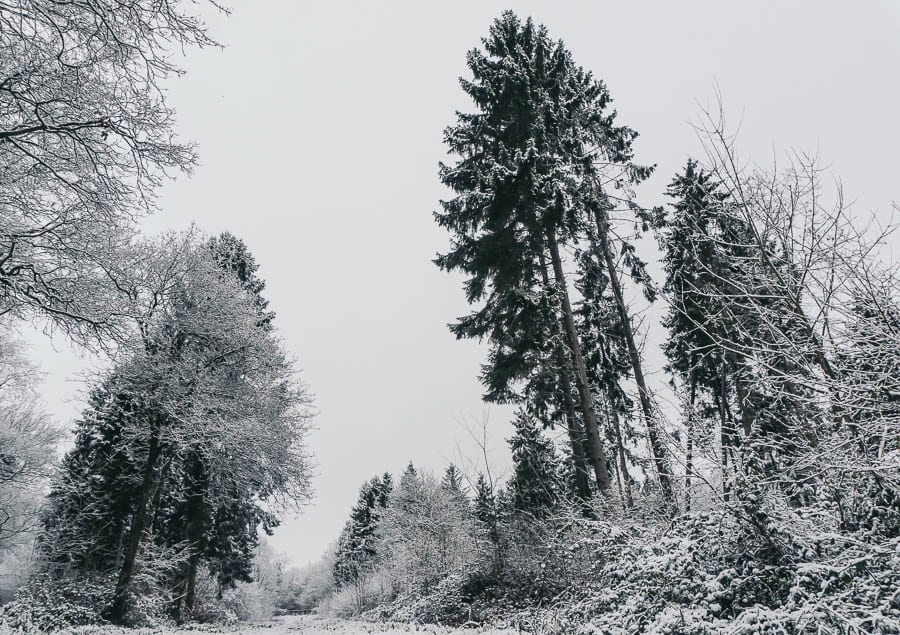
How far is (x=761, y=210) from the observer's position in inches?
222

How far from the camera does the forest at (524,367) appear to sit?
4594 millimetres

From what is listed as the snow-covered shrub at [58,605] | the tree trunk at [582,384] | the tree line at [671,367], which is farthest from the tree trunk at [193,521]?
the tree trunk at [582,384]

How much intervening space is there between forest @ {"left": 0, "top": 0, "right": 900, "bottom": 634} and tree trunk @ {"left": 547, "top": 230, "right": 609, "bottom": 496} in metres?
0.07

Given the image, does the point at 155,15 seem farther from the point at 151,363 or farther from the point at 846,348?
the point at 151,363

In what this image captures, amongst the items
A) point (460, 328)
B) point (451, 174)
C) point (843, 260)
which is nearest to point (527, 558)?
point (460, 328)

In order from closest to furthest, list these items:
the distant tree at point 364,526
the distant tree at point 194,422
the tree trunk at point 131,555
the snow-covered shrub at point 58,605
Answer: the snow-covered shrub at point 58,605 < the tree trunk at point 131,555 < the distant tree at point 194,422 < the distant tree at point 364,526

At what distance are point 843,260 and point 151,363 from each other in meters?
14.9

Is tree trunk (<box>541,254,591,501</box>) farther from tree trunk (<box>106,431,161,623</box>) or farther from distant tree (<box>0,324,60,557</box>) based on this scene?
distant tree (<box>0,324,60,557</box>)

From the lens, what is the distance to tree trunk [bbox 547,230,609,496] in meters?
9.79

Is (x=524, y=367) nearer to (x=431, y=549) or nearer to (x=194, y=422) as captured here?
(x=194, y=422)

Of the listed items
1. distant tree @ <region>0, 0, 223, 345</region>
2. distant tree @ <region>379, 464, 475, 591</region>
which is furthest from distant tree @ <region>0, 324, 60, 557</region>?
distant tree @ <region>379, 464, 475, 591</region>

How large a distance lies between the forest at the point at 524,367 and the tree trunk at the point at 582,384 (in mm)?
73

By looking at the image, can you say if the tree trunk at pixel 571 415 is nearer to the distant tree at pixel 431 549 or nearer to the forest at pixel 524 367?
the forest at pixel 524 367

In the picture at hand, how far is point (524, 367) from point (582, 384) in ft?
7.12
